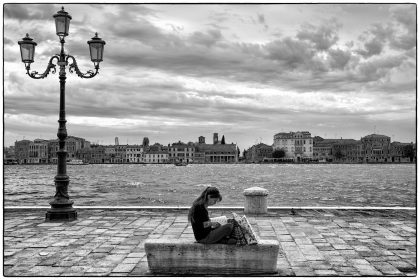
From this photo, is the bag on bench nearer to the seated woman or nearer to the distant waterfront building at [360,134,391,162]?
the seated woman

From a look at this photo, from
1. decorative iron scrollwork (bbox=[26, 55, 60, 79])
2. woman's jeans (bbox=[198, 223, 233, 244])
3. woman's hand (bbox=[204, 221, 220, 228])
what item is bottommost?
woman's jeans (bbox=[198, 223, 233, 244])

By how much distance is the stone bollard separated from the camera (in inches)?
514

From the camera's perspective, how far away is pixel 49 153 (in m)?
190

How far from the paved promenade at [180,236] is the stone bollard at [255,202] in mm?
280

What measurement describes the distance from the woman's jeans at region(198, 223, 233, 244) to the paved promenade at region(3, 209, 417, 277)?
930 millimetres

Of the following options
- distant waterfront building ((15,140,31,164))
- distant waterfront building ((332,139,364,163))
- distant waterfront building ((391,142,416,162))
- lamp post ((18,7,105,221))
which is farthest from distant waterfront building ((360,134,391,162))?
lamp post ((18,7,105,221))

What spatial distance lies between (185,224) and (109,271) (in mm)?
4324

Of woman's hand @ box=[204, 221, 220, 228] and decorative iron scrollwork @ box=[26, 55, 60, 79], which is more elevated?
decorative iron scrollwork @ box=[26, 55, 60, 79]

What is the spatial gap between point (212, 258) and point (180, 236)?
10.1 feet

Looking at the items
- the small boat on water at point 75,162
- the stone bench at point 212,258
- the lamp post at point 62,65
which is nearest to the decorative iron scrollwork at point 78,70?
the lamp post at point 62,65

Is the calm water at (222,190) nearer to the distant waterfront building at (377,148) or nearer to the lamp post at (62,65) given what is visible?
the lamp post at (62,65)

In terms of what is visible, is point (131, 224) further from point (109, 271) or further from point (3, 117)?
point (3, 117)

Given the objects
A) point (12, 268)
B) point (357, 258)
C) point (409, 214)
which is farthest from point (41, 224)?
point (409, 214)

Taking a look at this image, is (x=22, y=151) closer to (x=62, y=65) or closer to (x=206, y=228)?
(x=62, y=65)
